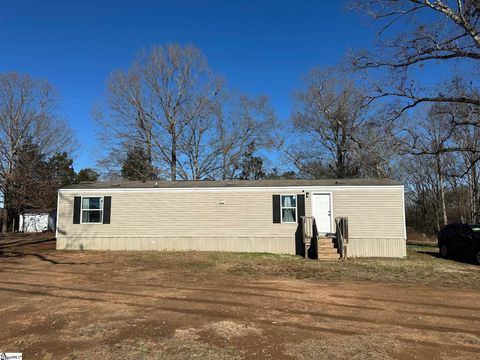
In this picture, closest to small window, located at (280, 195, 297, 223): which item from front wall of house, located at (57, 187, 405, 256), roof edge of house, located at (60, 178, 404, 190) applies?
front wall of house, located at (57, 187, 405, 256)

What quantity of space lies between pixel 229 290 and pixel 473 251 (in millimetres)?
10063

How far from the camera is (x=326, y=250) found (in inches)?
535

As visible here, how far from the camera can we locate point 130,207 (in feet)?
51.4

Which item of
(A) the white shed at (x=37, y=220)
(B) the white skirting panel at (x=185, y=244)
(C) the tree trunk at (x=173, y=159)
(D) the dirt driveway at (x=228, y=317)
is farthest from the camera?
(A) the white shed at (x=37, y=220)

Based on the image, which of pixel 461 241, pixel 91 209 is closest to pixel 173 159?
pixel 91 209

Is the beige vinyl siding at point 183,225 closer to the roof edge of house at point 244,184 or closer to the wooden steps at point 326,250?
the roof edge of house at point 244,184

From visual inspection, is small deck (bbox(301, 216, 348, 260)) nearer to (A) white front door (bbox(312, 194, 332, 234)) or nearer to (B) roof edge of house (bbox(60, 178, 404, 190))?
(A) white front door (bbox(312, 194, 332, 234))

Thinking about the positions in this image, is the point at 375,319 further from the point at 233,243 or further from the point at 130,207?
the point at 130,207

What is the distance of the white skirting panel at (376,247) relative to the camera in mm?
14586

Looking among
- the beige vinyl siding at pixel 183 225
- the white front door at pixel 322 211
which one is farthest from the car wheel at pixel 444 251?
the beige vinyl siding at pixel 183 225

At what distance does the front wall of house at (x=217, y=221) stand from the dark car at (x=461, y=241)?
6.52 feet

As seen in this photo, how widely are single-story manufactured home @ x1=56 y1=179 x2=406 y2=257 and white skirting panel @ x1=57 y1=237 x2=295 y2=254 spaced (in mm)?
40

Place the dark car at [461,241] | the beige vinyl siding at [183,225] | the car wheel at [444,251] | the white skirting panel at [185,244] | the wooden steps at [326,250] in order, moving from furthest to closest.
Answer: the beige vinyl siding at [183,225]
the white skirting panel at [185,244]
the car wheel at [444,251]
the wooden steps at [326,250]
the dark car at [461,241]

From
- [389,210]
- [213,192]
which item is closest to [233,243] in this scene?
[213,192]
